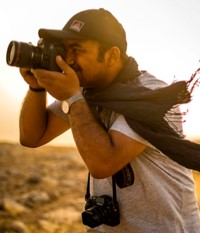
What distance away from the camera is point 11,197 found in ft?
22.2

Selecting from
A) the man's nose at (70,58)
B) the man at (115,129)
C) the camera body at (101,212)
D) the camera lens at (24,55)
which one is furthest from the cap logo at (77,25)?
the camera body at (101,212)

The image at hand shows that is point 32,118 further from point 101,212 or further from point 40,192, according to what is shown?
point 40,192

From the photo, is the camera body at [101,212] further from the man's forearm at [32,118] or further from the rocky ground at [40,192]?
the rocky ground at [40,192]

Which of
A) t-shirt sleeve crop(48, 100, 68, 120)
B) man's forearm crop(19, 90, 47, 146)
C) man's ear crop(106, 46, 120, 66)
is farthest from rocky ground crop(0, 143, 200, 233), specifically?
man's ear crop(106, 46, 120, 66)

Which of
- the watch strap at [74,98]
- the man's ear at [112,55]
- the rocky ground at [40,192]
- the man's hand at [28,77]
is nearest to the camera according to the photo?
the watch strap at [74,98]

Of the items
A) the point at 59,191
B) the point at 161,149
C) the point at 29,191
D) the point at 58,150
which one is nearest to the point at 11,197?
the point at 29,191

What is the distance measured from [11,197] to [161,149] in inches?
188

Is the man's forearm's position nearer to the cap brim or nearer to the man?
the man

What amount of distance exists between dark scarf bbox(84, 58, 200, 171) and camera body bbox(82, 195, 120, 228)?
45 centimetres

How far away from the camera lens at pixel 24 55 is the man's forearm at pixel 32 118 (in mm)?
495

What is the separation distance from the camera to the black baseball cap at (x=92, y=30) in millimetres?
2717

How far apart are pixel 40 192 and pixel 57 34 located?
474 centimetres

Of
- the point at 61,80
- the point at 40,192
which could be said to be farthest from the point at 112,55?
the point at 40,192

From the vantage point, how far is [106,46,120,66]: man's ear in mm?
2773
